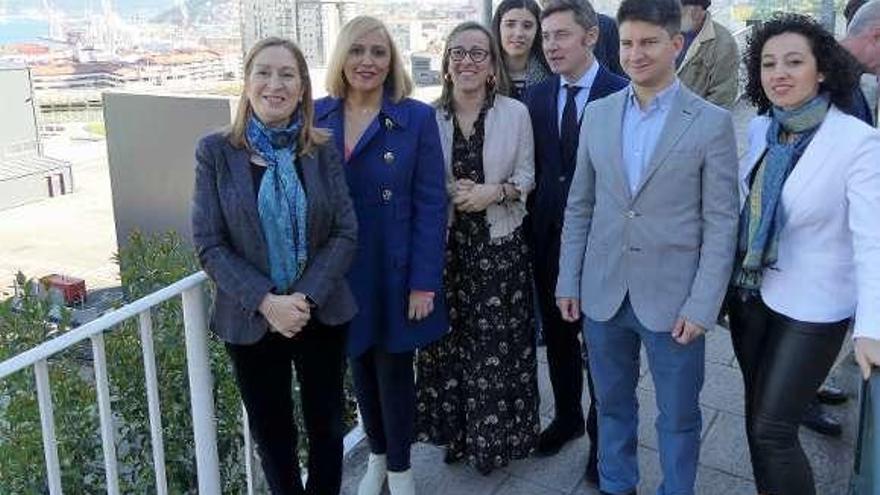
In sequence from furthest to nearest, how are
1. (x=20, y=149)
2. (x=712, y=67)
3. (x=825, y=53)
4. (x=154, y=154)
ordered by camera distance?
(x=20, y=149) < (x=154, y=154) < (x=712, y=67) < (x=825, y=53)

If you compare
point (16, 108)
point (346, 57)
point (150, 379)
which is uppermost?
point (346, 57)

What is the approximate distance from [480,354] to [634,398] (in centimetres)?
56

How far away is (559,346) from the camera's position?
119 inches

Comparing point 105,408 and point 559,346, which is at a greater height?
point 105,408

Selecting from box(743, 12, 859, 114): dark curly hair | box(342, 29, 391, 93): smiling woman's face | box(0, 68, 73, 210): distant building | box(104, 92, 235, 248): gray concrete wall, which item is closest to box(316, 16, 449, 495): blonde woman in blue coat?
box(342, 29, 391, 93): smiling woman's face

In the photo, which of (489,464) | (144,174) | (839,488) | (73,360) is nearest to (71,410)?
(73,360)

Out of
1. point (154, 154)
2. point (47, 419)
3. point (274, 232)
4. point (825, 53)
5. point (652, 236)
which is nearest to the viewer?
point (47, 419)

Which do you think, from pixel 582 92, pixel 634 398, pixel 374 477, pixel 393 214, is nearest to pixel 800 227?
pixel 634 398

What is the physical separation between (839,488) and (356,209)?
204 centimetres

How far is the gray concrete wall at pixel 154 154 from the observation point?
7.21 m

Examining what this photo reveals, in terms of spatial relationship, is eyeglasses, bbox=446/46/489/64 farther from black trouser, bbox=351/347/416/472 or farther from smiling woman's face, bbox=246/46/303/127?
black trouser, bbox=351/347/416/472

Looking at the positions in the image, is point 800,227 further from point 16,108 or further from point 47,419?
point 16,108

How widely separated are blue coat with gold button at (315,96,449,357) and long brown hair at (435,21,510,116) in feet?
0.76

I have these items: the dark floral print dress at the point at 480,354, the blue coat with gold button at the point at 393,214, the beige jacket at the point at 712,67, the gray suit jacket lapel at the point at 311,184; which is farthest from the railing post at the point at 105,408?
the beige jacket at the point at 712,67
